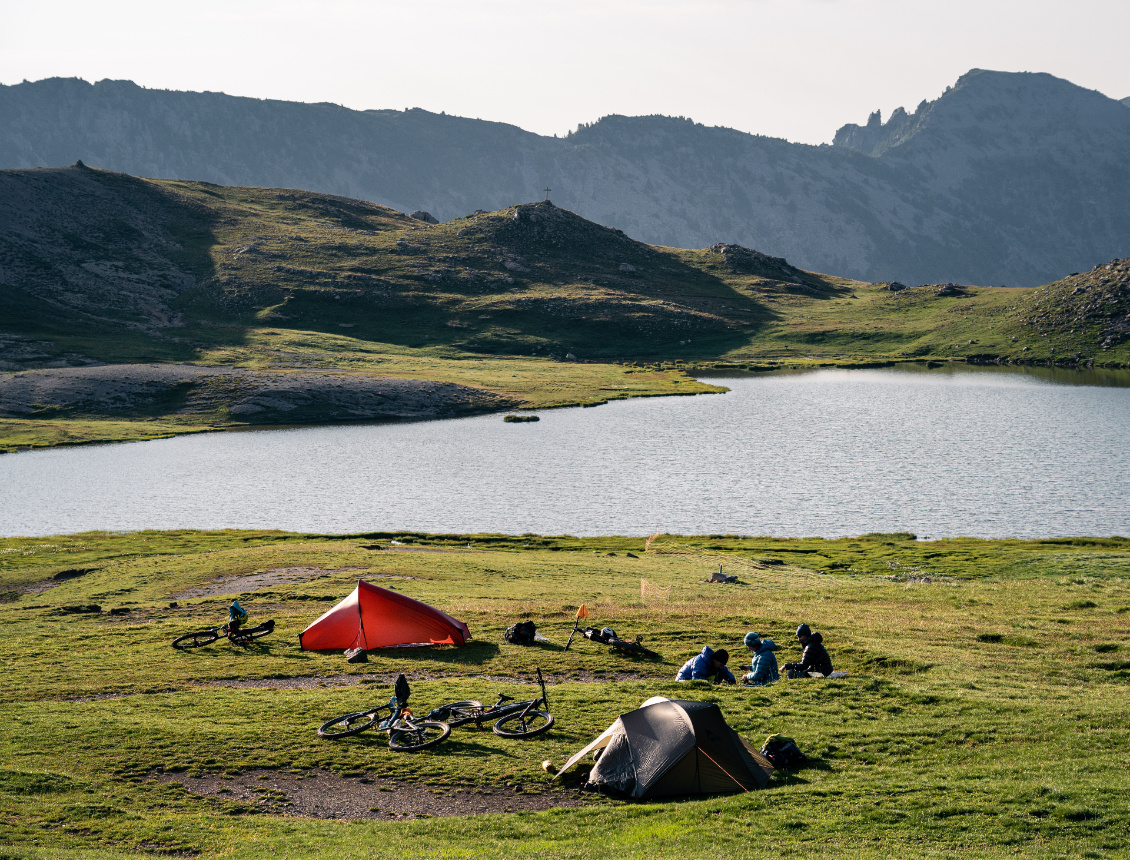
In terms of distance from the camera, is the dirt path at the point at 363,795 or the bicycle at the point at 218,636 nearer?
the dirt path at the point at 363,795

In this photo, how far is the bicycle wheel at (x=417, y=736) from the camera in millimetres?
26766

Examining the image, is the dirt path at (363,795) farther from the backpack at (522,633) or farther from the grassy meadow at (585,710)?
the backpack at (522,633)

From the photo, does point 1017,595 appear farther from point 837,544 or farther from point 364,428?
point 364,428

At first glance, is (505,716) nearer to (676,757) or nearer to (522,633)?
(676,757)

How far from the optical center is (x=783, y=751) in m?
23.9

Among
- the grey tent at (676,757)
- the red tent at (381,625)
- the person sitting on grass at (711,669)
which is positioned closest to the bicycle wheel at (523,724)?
the grey tent at (676,757)

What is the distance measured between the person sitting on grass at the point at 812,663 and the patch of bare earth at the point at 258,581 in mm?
32871

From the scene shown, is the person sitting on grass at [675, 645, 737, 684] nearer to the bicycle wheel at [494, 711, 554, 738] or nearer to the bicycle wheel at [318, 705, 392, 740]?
the bicycle wheel at [494, 711, 554, 738]

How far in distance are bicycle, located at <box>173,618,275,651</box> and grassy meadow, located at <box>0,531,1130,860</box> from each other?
0.77m

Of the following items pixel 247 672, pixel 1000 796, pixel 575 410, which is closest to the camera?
pixel 1000 796

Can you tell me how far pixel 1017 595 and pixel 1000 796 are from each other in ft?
105

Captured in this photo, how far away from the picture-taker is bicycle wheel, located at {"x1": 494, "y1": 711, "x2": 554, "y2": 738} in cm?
2708

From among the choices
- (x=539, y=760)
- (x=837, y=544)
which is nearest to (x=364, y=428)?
(x=837, y=544)

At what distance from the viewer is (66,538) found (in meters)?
79.2
